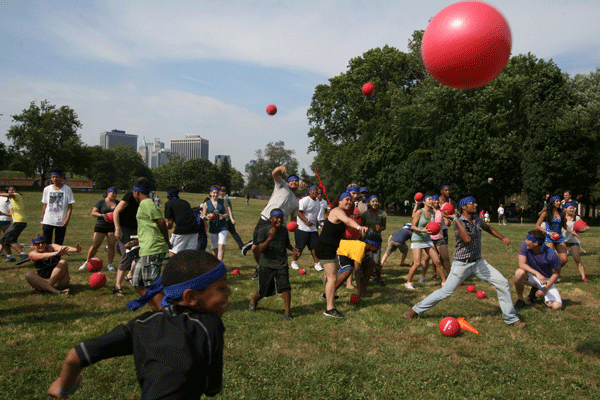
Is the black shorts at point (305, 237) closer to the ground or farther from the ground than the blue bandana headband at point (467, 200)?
closer to the ground

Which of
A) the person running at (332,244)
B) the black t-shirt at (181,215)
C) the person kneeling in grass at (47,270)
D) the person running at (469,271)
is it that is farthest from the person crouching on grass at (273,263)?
the person kneeling in grass at (47,270)

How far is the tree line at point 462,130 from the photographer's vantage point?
30516 mm

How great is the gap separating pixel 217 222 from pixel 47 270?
350cm

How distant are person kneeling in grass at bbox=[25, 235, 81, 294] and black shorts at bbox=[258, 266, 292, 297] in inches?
141

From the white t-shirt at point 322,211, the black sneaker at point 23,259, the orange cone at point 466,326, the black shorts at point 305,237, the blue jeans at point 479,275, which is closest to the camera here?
the orange cone at point 466,326

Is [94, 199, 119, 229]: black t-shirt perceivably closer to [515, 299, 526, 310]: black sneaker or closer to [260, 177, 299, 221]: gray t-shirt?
[260, 177, 299, 221]: gray t-shirt

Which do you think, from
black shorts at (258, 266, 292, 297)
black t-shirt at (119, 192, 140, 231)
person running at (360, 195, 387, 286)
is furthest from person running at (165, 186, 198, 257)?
person running at (360, 195, 387, 286)

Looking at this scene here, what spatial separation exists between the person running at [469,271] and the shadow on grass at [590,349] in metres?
0.76

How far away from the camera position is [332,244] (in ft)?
20.5

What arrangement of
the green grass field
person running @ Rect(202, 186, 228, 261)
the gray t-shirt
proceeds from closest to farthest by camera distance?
1. the green grass field
2. the gray t-shirt
3. person running @ Rect(202, 186, 228, 261)

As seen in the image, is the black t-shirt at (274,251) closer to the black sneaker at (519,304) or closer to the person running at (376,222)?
the person running at (376,222)

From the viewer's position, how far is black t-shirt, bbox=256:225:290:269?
20.0 ft

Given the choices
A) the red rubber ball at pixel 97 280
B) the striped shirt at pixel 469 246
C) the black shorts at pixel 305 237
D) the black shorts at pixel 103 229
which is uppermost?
the striped shirt at pixel 469 246

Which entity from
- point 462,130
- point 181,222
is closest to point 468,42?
point 181,222
